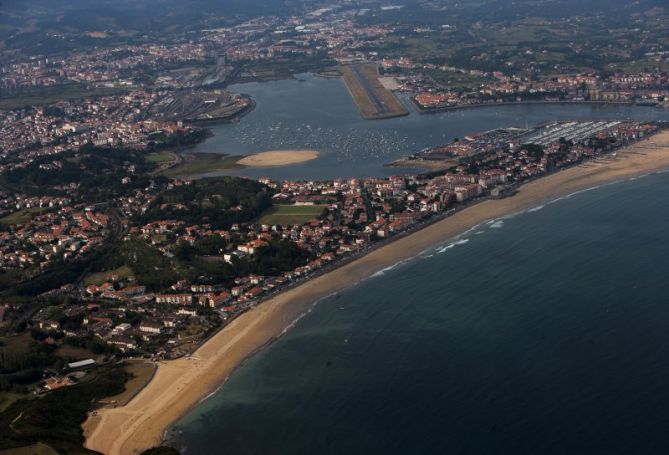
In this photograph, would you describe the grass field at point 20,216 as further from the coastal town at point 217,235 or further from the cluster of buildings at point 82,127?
the cluster of buildings at point 82,127

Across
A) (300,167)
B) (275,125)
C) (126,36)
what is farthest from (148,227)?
(126,36)

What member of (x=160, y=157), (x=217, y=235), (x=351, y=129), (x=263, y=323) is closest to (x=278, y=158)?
(x=351, y=129)

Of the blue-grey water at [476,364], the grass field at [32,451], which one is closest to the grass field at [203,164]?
the blue-grey water at [476,364]

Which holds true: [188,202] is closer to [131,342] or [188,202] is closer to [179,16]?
[131,342]

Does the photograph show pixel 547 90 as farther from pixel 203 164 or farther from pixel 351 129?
pixel 203 164

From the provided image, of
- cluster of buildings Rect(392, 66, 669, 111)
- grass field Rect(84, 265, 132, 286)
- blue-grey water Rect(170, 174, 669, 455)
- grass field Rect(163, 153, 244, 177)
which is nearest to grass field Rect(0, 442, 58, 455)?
blue-grey water Rect(170, 174, 669, 455)

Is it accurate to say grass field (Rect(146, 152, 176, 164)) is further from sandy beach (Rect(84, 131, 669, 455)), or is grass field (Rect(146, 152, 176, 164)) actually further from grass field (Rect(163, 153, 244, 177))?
sandy beach (Rect(84, 131, 669, 455))

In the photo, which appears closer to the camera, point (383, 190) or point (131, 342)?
point (131, 342)
